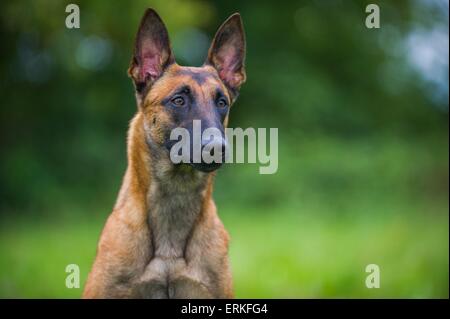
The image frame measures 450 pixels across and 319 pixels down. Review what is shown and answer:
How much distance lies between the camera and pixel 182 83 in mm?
4977

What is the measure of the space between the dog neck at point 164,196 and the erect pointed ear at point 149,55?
16.5 inches

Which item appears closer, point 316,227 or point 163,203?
point 163,203

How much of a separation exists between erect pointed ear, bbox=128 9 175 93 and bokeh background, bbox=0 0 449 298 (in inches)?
128

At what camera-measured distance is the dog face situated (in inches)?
191

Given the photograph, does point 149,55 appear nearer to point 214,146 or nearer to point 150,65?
point 150,65

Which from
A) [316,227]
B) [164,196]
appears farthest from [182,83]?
[316,227]

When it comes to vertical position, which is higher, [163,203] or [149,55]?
[149,55]

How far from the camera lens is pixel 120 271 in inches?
187

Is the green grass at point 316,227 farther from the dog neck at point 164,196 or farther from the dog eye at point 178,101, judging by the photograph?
the dog eye at point 178,101

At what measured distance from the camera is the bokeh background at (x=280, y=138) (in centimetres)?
903

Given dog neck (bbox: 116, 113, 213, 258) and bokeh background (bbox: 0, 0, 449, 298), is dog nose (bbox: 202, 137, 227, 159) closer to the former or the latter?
dog neck (bbox: 116, 113, 213, 258)

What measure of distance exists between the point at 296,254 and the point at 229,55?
174 inches
